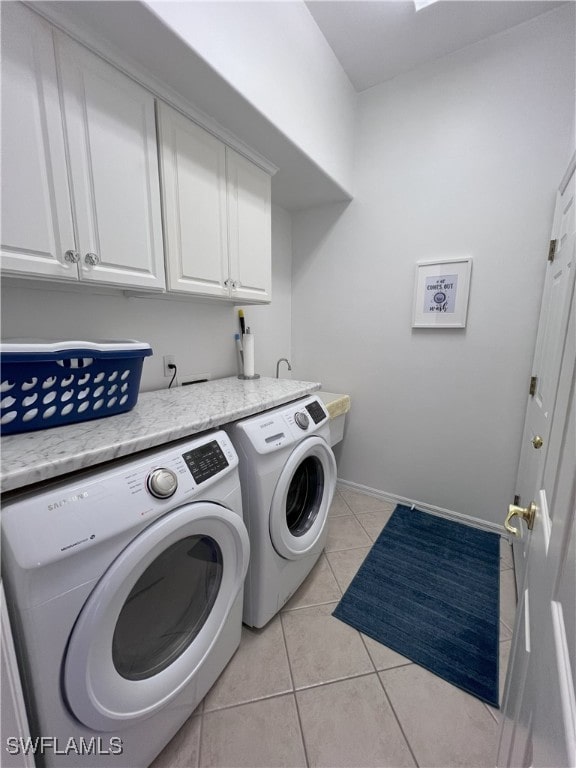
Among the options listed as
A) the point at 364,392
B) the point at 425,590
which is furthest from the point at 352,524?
Result: the point at 364,392

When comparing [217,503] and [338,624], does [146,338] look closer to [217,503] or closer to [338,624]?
[217,503]

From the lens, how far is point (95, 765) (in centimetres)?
76

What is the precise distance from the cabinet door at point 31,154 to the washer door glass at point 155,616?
2.90 ft

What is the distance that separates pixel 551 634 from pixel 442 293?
73.0 inches

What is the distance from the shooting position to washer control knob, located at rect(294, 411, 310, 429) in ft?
4.56

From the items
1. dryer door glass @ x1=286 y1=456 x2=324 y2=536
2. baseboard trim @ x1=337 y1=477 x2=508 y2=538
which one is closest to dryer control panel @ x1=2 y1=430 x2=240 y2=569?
dryer door glass @ x1=286 y1=456 x2=324 y2=536

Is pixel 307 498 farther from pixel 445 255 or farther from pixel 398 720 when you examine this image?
pixel 445 255

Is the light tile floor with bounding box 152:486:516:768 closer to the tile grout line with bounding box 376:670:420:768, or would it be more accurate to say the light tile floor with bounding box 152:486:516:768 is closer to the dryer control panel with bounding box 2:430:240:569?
the tile grout line with bounding box 376:670:420:768

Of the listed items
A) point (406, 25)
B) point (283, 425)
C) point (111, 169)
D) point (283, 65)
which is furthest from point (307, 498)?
point (406, 25)

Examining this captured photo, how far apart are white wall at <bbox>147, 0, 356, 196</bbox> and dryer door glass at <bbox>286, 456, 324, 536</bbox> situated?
65.0 inches

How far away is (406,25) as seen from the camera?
1.61 meters

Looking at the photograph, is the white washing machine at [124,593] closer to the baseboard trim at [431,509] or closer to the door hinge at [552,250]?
the baseboard trim at [431,509]

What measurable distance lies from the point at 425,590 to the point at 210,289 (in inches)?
74.4

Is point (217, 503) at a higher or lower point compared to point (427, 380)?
lower
